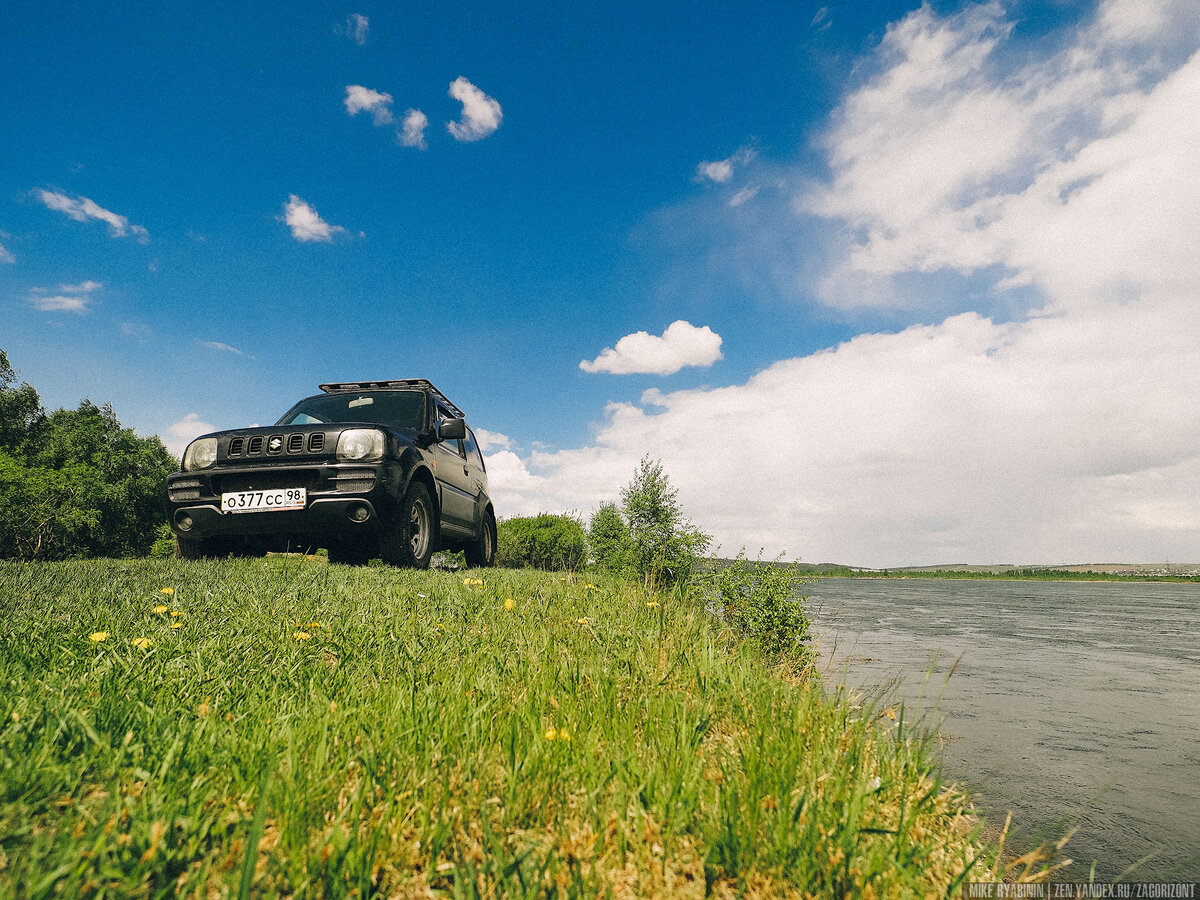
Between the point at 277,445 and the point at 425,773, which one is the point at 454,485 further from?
the point at 425,773

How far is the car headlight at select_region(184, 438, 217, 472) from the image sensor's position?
6.23 m

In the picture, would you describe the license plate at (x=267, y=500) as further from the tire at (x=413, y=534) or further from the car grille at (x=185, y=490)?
the tire at (x=413, y=534)

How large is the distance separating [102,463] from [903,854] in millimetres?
51463

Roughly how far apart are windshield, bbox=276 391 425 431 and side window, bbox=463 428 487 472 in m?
1.90

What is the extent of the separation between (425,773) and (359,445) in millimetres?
4846

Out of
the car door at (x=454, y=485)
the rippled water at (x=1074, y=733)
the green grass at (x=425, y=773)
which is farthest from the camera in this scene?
the car door at (x=454, y=485)

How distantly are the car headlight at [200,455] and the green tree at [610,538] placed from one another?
26438mm

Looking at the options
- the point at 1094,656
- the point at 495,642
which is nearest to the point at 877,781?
the point at 495,642

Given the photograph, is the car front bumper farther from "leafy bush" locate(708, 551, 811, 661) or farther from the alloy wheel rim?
"leafy bush" locate(708, 551, 811, 661)

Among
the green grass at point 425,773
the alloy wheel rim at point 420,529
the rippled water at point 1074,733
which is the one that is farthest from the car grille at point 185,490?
the rippled water at point 1074,733

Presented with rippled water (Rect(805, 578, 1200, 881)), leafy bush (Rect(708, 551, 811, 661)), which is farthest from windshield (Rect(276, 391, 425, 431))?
leafy bush (Rect(708, 551, 811, 661))

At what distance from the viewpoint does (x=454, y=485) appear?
845 centimetres

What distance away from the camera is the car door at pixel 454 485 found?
309 inches

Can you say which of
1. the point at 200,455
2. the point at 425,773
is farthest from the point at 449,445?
the point at 425,773
